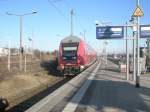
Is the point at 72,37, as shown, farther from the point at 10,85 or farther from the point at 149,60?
the point at 149,60

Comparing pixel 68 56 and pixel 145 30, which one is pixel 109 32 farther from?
pixel 68 56

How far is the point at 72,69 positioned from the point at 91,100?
72.7ft

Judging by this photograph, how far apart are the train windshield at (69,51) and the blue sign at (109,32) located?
3.34 metres

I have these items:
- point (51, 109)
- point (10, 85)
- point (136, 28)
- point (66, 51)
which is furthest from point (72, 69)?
point (51, 109)

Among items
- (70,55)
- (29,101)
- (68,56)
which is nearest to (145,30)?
(70,55)

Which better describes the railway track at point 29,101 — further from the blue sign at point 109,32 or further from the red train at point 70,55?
the red train at point 70,55

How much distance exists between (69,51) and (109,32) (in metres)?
5.94

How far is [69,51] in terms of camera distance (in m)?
37.8

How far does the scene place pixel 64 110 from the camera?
44.2ft

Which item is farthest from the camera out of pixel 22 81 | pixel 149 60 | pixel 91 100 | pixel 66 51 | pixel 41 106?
pixel 149 60

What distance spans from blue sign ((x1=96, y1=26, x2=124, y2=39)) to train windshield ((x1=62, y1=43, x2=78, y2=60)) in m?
3.34

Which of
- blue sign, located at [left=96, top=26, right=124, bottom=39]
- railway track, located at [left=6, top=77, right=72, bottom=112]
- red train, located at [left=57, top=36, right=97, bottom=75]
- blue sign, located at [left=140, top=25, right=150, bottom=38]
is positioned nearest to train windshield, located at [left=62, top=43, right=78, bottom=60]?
red train, located at [left=57, top=36, right=97, bottom=75]

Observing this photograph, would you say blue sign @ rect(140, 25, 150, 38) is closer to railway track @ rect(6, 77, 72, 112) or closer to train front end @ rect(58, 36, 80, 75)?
train front end @ rect(58, 36, 80, 75)

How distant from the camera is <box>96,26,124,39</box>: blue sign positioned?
103 ft
